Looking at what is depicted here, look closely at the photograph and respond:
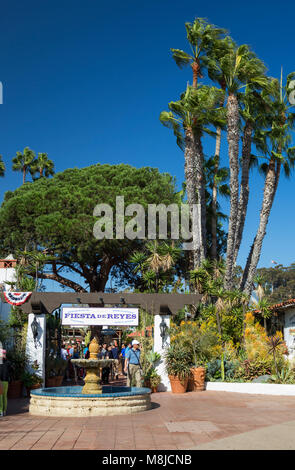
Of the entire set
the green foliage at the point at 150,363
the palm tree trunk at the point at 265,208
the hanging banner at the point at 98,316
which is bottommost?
the green foliage at the point at 150,363

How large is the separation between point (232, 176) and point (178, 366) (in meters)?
13.2

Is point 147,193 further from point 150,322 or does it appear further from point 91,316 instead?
point 91,316

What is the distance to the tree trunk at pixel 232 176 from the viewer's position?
2602 cm

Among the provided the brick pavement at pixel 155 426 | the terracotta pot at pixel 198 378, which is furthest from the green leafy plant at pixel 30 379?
the terracotta pot at pixel 198 378

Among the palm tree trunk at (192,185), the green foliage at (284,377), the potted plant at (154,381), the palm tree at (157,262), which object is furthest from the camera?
the palm tree trunk at (192,185)

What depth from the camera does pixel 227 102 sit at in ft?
89.0

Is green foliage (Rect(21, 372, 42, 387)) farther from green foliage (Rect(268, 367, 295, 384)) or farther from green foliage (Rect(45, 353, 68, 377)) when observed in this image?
green foliage (Rect(268, 367, 295, 384))

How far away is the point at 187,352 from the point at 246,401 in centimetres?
339

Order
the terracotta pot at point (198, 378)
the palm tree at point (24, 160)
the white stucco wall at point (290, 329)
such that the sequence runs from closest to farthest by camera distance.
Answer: the terracotta pot at point (198, 378), the white stucco wall at point (290, 329), the palm tree at point (24, 160)

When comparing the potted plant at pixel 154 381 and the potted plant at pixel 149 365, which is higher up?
the potted plant at pixel 149 365

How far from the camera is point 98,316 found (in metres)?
16.9

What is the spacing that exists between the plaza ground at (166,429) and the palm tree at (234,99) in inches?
545

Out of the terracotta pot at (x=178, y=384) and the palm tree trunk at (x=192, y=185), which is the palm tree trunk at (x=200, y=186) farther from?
the terracotta pot at (x=178, y=384)
